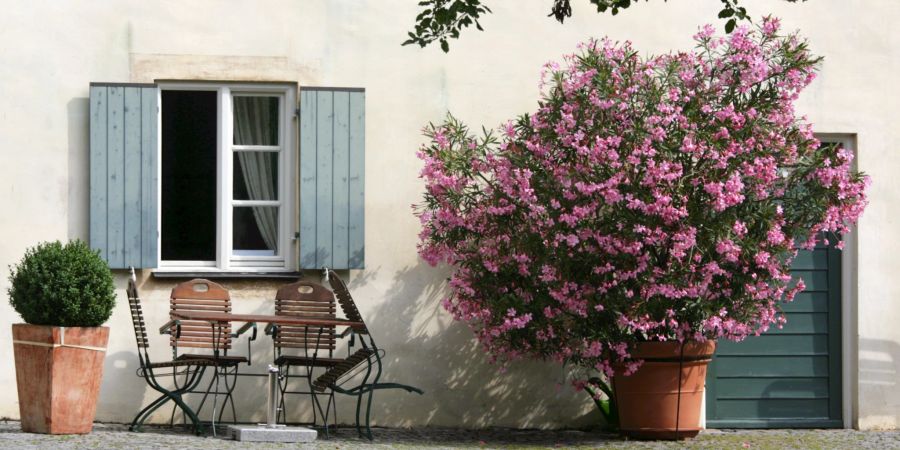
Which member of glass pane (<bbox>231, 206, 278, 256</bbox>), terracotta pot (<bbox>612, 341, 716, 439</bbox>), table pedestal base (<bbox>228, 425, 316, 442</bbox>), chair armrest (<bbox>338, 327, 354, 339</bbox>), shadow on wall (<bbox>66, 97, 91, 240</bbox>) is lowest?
table pedestal base (<bbox>228, 425, 316, 442</bbox>)

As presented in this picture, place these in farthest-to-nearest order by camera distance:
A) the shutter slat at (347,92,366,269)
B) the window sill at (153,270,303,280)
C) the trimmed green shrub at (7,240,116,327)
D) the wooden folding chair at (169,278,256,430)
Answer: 1. the shutter slat at (347,92,366,269)
2. the window sill at (153,270,303,280)
3. the wooden folding chair at (169,278,256,430)
4. the trimmed green shrub at (7,240,116,327)

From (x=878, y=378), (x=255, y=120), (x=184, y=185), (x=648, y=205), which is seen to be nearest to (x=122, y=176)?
(x=184, y=185)

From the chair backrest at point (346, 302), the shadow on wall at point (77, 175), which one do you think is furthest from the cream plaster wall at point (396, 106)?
the chair backrest at point (346, 302)

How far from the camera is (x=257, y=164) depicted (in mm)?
10312

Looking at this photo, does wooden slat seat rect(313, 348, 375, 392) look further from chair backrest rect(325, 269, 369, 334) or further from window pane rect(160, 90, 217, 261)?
window pane rect(160, 90, 217, 261)

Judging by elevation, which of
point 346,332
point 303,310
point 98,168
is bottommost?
point 346,332

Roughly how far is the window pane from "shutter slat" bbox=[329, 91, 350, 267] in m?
0.87

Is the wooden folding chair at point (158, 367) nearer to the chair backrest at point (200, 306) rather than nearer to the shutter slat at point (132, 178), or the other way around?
the chair backrest at point (200, 306)

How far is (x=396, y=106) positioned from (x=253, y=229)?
1.31 metres

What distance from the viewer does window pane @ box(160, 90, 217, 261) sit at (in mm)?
10242

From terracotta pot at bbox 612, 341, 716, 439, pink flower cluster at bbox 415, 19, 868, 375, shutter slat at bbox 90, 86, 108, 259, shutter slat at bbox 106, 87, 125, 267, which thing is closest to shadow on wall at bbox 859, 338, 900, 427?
pink flower cluster at bbox 415, 19, 868, 375

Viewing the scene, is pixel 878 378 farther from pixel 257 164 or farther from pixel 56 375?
pixel 56 375

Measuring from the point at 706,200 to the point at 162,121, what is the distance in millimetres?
3782

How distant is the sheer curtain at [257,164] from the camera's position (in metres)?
10.3
